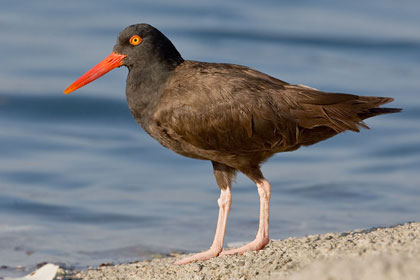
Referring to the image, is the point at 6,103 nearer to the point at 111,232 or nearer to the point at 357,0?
the point at 111,232

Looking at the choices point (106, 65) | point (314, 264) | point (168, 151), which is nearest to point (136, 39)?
point (106, 65)

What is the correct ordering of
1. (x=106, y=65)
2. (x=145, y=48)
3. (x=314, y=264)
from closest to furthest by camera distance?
(x=314, y=264), (x=145, y=48), (x=106, y=65)

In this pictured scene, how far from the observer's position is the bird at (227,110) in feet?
20.1

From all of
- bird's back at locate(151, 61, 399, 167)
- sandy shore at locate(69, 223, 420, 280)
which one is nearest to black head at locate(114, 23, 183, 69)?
bird's back at locate(151, 61, 399, 167)

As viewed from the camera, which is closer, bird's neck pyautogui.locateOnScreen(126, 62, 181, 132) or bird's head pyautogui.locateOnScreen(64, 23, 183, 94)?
bird's neck pyautogui.locateOnScreen(126, 62, 181, 132)

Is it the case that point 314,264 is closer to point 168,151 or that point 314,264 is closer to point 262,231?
point 262,231

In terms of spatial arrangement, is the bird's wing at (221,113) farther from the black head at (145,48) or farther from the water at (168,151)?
the water at (168,151)

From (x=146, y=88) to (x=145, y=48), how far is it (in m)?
0.40

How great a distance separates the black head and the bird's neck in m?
0.06

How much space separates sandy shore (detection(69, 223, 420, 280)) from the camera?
136 inches

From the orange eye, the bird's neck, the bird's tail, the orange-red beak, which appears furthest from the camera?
the orange-red beak

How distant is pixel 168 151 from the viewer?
12.1 m

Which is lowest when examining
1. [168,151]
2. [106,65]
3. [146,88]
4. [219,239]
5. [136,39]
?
[219,239]

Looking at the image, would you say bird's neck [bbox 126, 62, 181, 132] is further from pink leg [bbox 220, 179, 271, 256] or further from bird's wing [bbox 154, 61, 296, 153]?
pink leg [bbox 220, 179, 271, 256]
